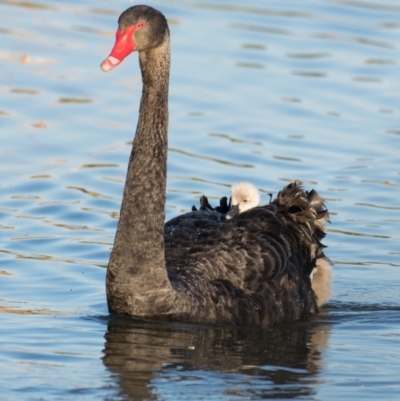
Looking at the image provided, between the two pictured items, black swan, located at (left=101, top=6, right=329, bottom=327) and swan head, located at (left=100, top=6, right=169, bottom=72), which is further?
black swan, located at (left=101, top=6, right=329, bottom=327)

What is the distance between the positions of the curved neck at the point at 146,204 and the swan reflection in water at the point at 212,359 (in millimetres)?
305

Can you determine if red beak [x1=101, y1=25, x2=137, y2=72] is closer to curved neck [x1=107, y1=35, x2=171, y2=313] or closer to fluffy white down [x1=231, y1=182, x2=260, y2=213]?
curved neck [x1=107, y1=35, x2=171, y2=313]

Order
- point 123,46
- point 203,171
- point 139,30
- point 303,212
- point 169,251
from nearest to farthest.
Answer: point 123,46, point 139,30, point 169,251, point 303,212, point 203,171

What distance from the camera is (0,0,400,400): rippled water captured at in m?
7.72

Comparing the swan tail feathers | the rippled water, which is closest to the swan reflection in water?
the rippled water

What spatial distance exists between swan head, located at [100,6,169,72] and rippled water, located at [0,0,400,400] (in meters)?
1.81

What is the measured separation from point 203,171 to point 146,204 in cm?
445

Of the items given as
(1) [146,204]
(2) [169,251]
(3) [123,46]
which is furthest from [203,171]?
(3) [123,46]

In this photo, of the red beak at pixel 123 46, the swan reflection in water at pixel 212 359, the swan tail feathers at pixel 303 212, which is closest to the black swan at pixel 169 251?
the red beak at pixel 123 46

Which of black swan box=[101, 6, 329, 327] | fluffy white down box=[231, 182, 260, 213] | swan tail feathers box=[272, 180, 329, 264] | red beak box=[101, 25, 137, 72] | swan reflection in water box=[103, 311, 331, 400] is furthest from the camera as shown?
fluffy white down box=[231, 182, 260, 213]

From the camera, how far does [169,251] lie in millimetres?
9078

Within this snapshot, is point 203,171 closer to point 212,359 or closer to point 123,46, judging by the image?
point 123,46

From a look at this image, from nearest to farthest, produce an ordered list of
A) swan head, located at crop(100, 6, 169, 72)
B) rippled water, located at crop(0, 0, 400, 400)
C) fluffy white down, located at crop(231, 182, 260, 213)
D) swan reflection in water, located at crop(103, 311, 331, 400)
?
swan reflection in water, located at crop(103, 311, 331, 400) < rippled water, located at crop(0, 0, 400, 400) < swan head, located at crop(100, 6, 169, 72) < fluffy white down, located at crop(231, 182, 260, 213)

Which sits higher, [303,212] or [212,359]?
[303,212]
